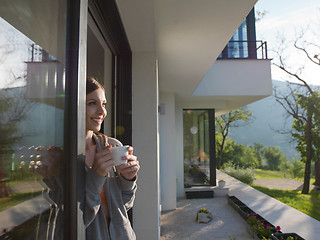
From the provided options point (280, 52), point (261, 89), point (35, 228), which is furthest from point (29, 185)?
point (280, 52)

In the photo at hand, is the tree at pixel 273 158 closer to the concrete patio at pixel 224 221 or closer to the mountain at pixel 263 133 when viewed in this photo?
the mountain at pixel 263 133

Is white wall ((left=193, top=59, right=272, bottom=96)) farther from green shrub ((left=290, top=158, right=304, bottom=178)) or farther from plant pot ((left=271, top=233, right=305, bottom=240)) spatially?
green shrub ((left=290, top=158, right=304, bottom=178))

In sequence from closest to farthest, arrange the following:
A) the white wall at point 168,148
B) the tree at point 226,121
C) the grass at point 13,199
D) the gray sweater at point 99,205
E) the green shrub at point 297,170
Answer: the grass at point 13,199 < the gray sweater at point 99,205 < the white wall at point 168,148 < the tree at point 226,121 < the green shrub at point 297,170

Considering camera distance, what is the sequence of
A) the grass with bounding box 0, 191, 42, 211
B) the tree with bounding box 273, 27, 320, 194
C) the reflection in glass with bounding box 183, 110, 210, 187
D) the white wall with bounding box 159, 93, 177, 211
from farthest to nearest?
1. the tree with bounding box 273, 27, 320, 194
2. the reflection in glass with bounding box 183, 110, 210, 187
3. the white wall with bounding box 159, 93, 177, 211
4. the grass with bounding box 0, 191, 42, 211

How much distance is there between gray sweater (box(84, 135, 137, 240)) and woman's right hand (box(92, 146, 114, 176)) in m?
0.02

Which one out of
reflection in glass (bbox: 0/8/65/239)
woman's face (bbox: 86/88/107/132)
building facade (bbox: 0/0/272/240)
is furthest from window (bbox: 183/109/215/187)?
reflection in glass (bbox: 0/8/65/239)

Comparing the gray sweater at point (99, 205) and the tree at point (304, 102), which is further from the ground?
the tree at point (304, 102)

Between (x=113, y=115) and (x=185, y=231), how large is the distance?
293 cm

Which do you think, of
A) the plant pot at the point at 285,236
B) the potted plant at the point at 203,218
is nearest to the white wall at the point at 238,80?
the potted plant at the point at 203,218

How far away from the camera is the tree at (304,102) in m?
9.62

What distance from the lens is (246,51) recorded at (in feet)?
21.6

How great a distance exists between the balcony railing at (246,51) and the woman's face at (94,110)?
5.96 m

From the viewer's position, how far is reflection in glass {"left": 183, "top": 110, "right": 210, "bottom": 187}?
6.80 m

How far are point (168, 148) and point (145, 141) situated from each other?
3129mm
